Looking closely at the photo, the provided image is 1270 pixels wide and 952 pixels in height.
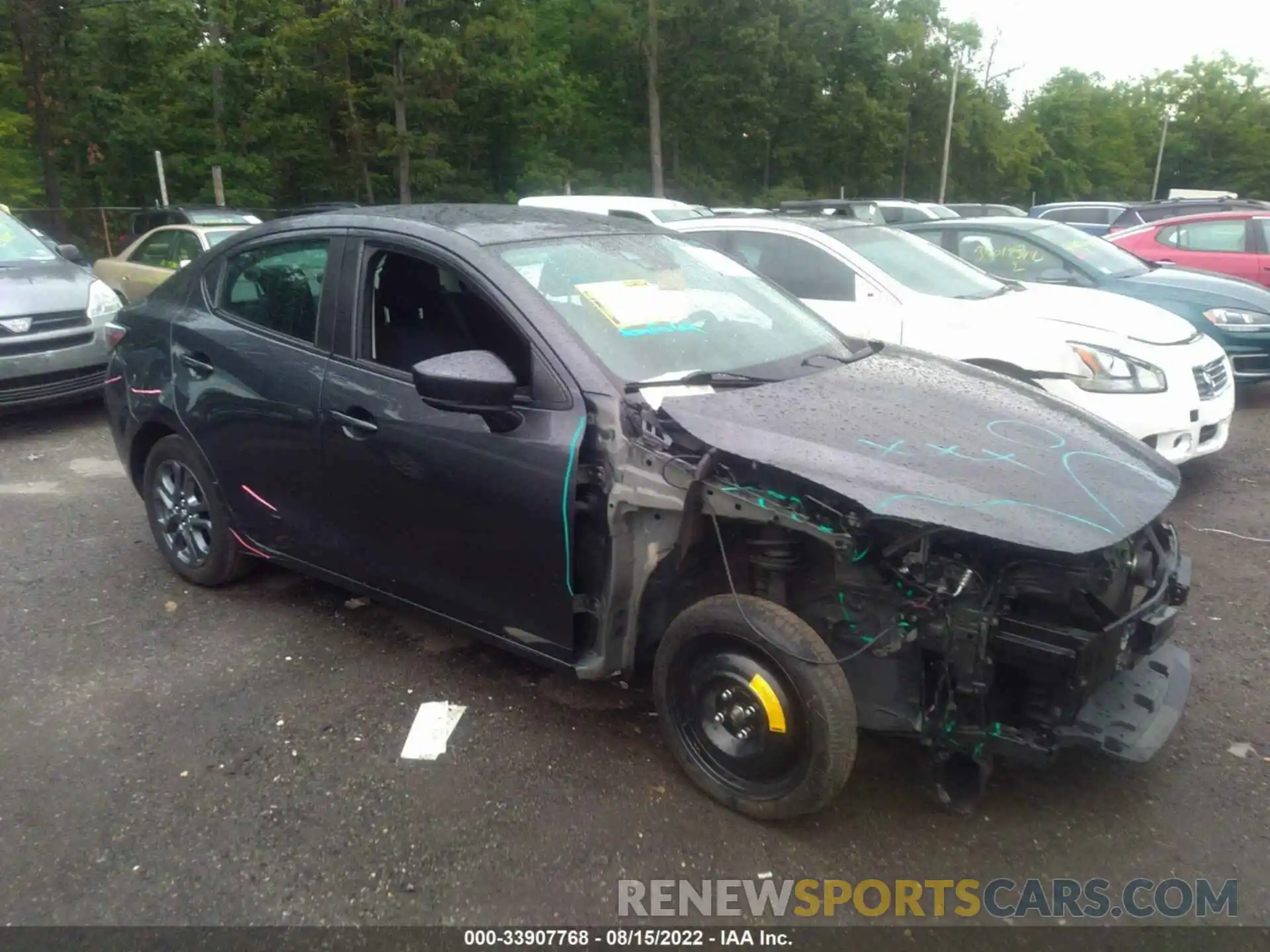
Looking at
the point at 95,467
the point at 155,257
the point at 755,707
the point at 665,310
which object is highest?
the point at 665,310

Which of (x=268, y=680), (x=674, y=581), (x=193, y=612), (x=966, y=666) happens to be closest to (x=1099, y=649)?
(x=966, y=666)

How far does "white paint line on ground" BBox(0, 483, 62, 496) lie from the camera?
6262 millimetres

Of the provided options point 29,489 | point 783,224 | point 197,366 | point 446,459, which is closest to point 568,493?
point 446,459

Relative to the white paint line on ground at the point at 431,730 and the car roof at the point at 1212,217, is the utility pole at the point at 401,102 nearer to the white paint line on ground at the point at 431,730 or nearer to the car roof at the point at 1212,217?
the car roof at the point at 1212,217

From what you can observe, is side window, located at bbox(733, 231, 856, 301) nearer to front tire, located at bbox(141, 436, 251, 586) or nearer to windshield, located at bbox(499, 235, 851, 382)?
windshield, located at bbox(499, 235, 851, 382)

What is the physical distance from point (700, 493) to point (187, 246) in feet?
32.0

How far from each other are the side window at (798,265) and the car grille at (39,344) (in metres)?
5.12

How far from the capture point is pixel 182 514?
4.67 metres


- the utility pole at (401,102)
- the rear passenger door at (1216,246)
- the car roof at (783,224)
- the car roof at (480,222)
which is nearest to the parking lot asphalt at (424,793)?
Answer: the car roof at (480,222)

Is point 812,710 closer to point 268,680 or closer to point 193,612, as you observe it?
point 268,680

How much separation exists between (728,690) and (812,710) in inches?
12.4

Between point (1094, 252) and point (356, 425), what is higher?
point (1094, 252)

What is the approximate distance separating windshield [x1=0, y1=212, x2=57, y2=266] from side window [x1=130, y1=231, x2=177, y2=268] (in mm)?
2118

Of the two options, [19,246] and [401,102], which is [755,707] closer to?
[19,246]
